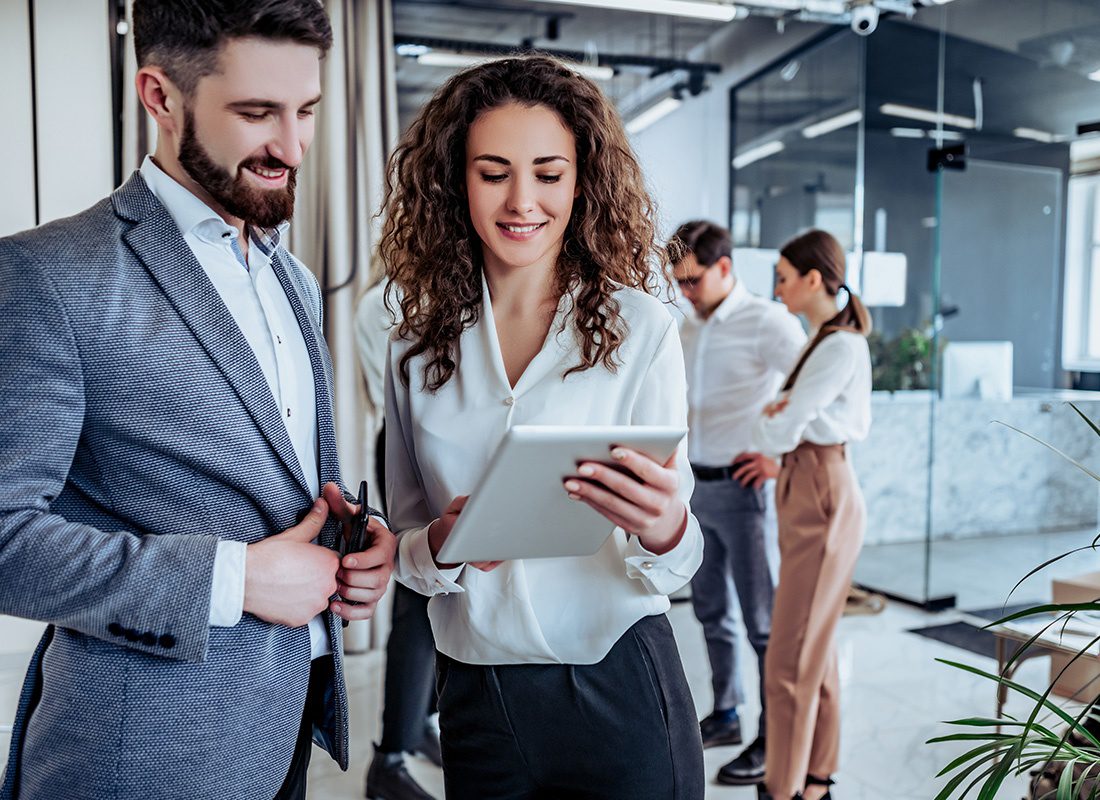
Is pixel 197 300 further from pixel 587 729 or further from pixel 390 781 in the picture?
pixel 390 781

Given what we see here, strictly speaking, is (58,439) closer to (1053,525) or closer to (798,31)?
(1053,525)

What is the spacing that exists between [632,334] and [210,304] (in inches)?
20.8

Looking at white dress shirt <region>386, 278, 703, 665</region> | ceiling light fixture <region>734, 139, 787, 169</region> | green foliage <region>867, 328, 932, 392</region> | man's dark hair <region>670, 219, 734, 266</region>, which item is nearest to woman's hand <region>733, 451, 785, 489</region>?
man's dark hair <region>670, 219, 734, 266</region>

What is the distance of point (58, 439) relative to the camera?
1.01 m

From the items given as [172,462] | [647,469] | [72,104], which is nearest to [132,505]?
[172,462]

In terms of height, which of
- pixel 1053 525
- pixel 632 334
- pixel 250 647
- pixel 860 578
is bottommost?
pixel 860 578

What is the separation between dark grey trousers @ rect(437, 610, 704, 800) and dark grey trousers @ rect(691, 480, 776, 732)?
214 cm

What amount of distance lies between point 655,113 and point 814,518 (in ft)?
12.0

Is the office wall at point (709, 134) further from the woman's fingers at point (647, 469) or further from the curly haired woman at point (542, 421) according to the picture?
the woman's fingers at point (647, 469)

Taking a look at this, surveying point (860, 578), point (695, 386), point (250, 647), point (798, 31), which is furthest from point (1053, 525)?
point (250, 647)

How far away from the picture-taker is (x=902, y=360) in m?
5.58

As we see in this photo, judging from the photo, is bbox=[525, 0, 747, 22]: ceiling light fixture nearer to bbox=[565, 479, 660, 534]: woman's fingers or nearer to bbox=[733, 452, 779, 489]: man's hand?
bbox=[733, 452, 779, 489]: man's hand

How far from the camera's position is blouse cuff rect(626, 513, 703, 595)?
1.23m

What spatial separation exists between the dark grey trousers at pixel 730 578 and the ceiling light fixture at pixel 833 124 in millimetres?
2925
